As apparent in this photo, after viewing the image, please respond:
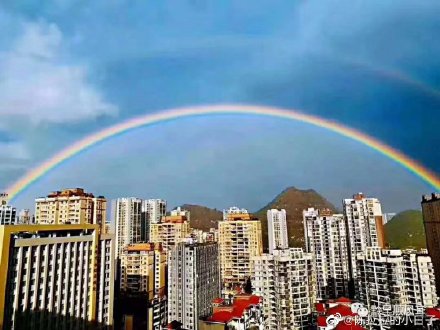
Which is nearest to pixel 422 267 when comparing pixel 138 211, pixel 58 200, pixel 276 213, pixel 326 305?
pixel 326 305

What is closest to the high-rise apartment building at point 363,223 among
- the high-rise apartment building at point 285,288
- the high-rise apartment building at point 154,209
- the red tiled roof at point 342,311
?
the high-rise apartment building at point 285,288

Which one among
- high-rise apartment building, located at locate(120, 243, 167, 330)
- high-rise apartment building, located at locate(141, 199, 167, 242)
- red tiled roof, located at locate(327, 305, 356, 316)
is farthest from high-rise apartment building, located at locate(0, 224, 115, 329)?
high-rise apartment building, located at locate(141, 199, 167, 242)

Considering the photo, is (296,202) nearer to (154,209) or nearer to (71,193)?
(154,209)

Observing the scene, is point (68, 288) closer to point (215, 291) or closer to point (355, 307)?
point (355, 307)

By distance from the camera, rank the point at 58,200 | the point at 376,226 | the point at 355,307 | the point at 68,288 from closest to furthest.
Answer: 1. the point at 68,288
2. the point at 355,307
3. the point at 376,226
4. the point at 58,200

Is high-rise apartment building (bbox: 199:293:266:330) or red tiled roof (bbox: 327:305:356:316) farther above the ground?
red tiled roof (bbox: 327:305:356:316)

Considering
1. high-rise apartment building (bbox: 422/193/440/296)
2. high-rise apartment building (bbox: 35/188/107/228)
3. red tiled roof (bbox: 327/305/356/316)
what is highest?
high-rise apartment building (bbox: 35/188/107/228)

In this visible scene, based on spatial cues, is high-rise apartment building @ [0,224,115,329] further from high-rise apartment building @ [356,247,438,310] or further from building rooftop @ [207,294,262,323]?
high-rise apartment building @ [356,247,438,310]
